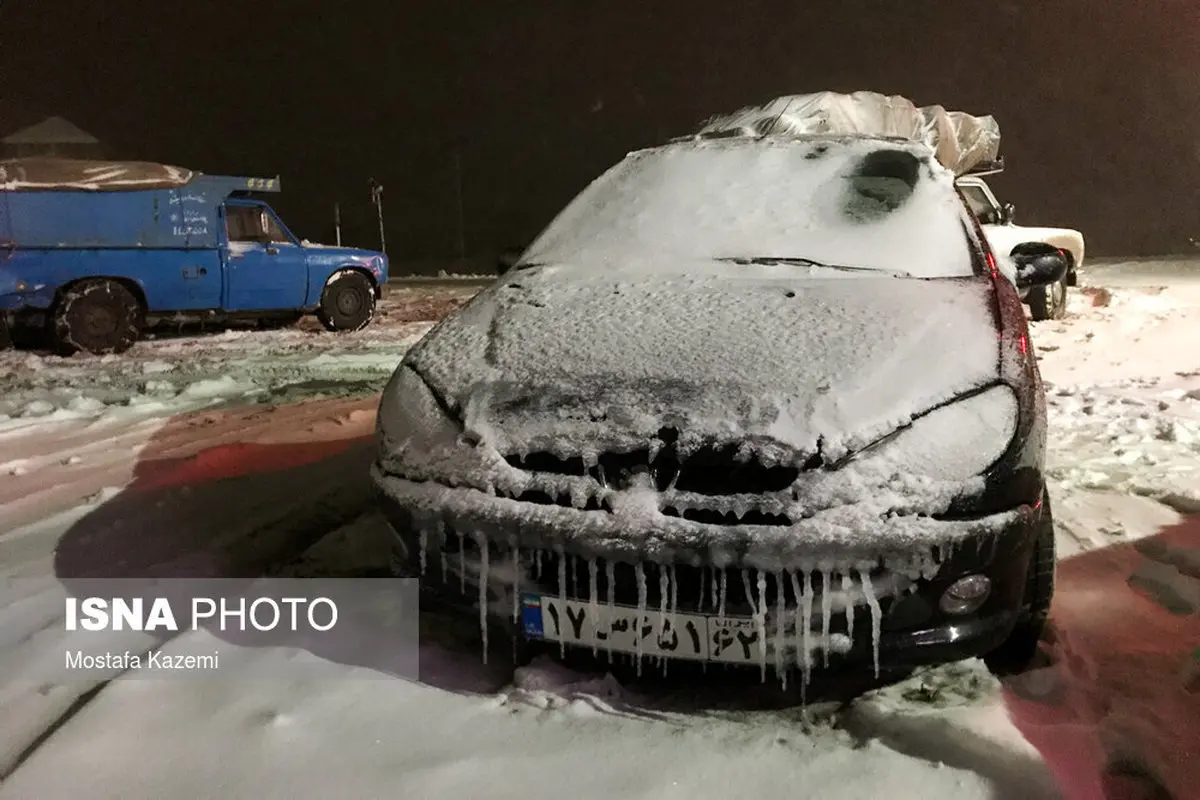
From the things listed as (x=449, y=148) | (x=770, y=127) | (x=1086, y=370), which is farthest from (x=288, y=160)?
(x=1086, y=370)

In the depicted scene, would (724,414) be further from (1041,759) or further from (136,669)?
(136,669)

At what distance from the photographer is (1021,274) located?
3.43m

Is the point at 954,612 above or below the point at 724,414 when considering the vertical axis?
below

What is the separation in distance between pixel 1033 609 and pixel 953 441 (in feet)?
2.25

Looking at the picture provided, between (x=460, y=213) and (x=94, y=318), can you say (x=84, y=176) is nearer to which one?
(x=94, y=318)

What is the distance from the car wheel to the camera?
31.2 ft

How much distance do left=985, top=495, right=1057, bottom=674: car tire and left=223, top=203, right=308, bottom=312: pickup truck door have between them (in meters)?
9.62

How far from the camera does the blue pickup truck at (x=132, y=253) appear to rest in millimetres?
9047

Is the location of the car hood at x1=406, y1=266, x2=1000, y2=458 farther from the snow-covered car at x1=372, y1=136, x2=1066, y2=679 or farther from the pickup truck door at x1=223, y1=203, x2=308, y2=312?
the pickup truck door at x1=223, y1=203, x2=308, y2=312

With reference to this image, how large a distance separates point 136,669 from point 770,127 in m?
9.27

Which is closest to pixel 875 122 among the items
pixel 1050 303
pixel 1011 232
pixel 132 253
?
pixel 1011 232

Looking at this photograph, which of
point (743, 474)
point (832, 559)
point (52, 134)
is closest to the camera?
point (832, 559)

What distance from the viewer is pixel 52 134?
29.0m

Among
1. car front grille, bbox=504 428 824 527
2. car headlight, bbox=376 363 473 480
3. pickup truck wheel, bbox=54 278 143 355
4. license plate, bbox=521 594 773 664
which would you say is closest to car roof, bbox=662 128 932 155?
car headlight, bbox=376 363 473 480
